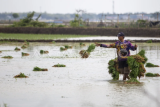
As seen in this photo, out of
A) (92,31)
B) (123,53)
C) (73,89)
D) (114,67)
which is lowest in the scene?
(73,89)

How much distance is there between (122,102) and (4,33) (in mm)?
40636

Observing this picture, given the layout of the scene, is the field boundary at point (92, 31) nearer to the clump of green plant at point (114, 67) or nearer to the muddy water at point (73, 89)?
the muddy water at point (73, 89)

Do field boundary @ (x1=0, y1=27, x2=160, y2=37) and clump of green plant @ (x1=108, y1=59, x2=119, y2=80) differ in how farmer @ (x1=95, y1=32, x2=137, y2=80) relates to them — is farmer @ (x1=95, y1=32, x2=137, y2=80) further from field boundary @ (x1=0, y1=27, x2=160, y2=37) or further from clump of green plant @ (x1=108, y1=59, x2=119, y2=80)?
field boundary @ (x1=0, y1=27, x2=160, y2=37)

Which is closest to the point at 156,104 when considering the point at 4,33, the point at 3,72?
the point at 3,72

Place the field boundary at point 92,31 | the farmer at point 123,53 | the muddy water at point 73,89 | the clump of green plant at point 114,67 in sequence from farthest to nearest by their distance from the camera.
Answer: the field boundary at point 92,31, the clump of green plant at point 114,67, the farmer at point 123,53, the muddy water at point 73,89

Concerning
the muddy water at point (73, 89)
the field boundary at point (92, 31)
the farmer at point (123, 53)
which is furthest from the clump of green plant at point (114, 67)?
the field boundary at point (92, 31)

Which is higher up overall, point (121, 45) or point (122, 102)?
point (121, 45)

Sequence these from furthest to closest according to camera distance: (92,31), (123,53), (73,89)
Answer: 1. (92,31)
2. (123,53)
3. (73,89)

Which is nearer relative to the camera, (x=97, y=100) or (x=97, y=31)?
(x=97, y=100)

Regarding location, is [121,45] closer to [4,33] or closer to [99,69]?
[99,69]

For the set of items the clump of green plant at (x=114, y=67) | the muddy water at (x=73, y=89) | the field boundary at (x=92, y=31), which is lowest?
the muddy water at (x=73, y=89)

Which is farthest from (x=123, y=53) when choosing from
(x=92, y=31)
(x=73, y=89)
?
(x=92, y=31)

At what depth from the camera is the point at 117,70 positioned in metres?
12.4

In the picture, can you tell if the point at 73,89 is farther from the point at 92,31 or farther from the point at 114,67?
the point at 92,31
